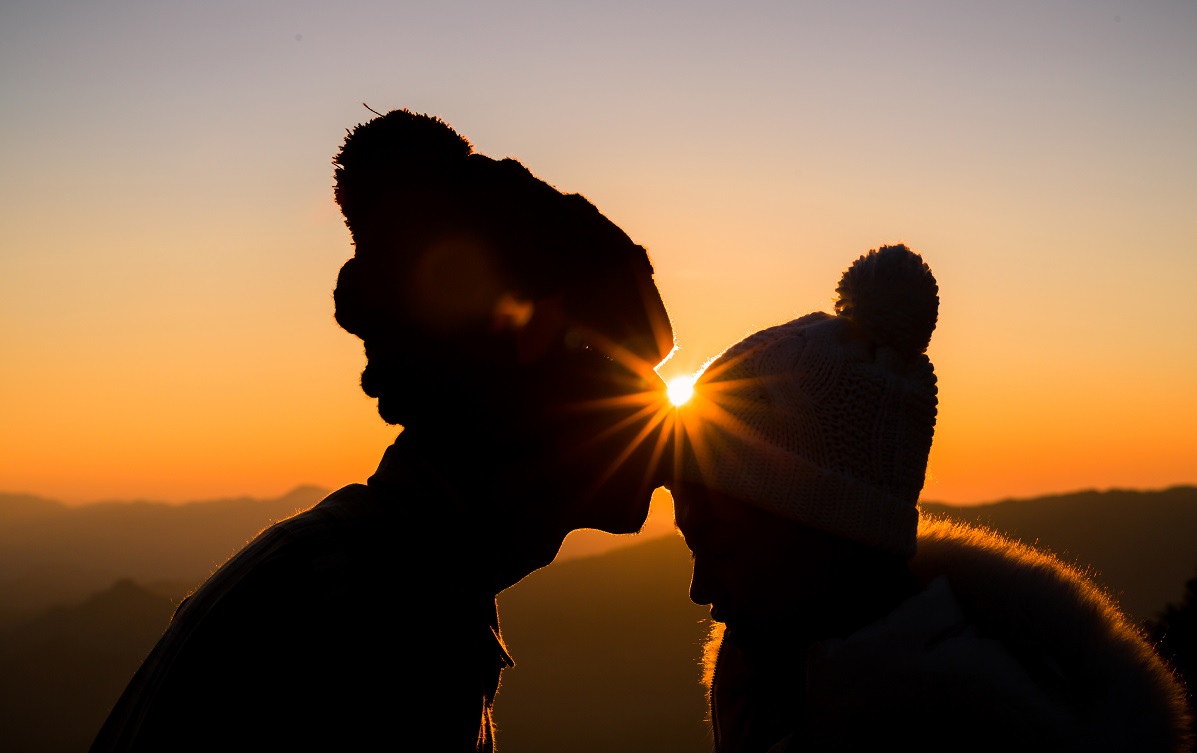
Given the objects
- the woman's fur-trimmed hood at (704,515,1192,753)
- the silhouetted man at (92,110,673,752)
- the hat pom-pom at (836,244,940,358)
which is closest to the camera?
the silhouetted man at (92,110,673,752)

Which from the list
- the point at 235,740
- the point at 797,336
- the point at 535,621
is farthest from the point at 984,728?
the point at 535,621

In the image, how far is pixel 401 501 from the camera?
2945 millimetres

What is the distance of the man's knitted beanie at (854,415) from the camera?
329 cm

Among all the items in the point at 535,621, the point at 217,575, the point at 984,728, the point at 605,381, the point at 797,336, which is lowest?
the point at 984,728

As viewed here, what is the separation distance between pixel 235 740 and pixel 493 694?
104 centimetres

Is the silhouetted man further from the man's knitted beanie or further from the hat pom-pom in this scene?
the hat pom-pom

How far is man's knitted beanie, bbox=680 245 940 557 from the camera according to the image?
130 inches

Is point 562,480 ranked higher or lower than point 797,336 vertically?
lower

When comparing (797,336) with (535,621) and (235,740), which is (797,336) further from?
(535,621)

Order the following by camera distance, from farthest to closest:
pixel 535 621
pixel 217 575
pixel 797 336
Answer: pixel 535 621 < pixel 797 336 < pixel 217 575

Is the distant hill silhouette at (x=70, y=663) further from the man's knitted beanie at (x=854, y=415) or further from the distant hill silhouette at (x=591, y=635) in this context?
the man's knitted beanie at (x=854, y=415)

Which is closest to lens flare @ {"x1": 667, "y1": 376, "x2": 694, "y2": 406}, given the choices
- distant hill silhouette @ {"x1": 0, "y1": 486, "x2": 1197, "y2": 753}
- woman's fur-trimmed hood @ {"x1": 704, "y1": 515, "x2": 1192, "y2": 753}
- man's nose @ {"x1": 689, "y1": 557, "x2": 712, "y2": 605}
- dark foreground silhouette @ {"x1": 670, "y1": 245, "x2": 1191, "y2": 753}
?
dark foreground silhouette @ {"x1": 670, "y1": 245, "x2": 1191, "y2": 753}

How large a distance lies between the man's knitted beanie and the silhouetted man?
49 centimetres

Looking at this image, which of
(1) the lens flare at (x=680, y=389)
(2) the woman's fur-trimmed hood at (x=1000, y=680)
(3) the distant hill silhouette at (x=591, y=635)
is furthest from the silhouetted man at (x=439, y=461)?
(3) the distant hill silhouette at (x=591, y=635)
